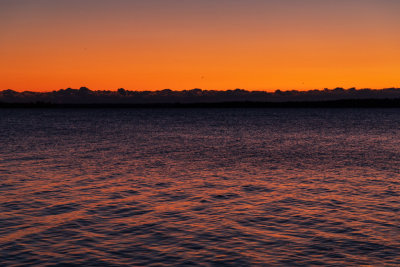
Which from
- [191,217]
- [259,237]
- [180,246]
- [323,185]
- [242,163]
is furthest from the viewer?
[242,163]

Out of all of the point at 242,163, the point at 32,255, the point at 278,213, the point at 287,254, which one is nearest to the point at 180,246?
the point at 287,254

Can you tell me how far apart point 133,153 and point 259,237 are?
107 feet

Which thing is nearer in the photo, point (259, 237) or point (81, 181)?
point (259, 237)

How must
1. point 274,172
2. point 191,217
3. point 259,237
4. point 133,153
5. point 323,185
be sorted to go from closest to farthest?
point 259,237
point 191,217
point 323,185
point 274,172
point 133,153

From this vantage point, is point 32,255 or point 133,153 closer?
point 32,255

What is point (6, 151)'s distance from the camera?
47.2 metres

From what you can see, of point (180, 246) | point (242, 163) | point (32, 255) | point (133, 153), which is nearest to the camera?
point (32, 255)

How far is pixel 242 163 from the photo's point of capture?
3812 cm

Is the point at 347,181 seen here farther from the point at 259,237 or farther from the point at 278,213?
the point at 259,237

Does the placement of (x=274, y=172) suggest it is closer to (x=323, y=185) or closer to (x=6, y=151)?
(x=323, y=185)

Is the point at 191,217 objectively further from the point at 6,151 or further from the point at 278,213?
the point at 6,151

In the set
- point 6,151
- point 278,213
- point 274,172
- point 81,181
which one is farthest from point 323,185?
point 6,151

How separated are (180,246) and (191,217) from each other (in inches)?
154

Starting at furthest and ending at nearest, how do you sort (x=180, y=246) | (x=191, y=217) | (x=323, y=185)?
(x=323, y=185) → (x=191, y=217) → (x=180, y=246)
